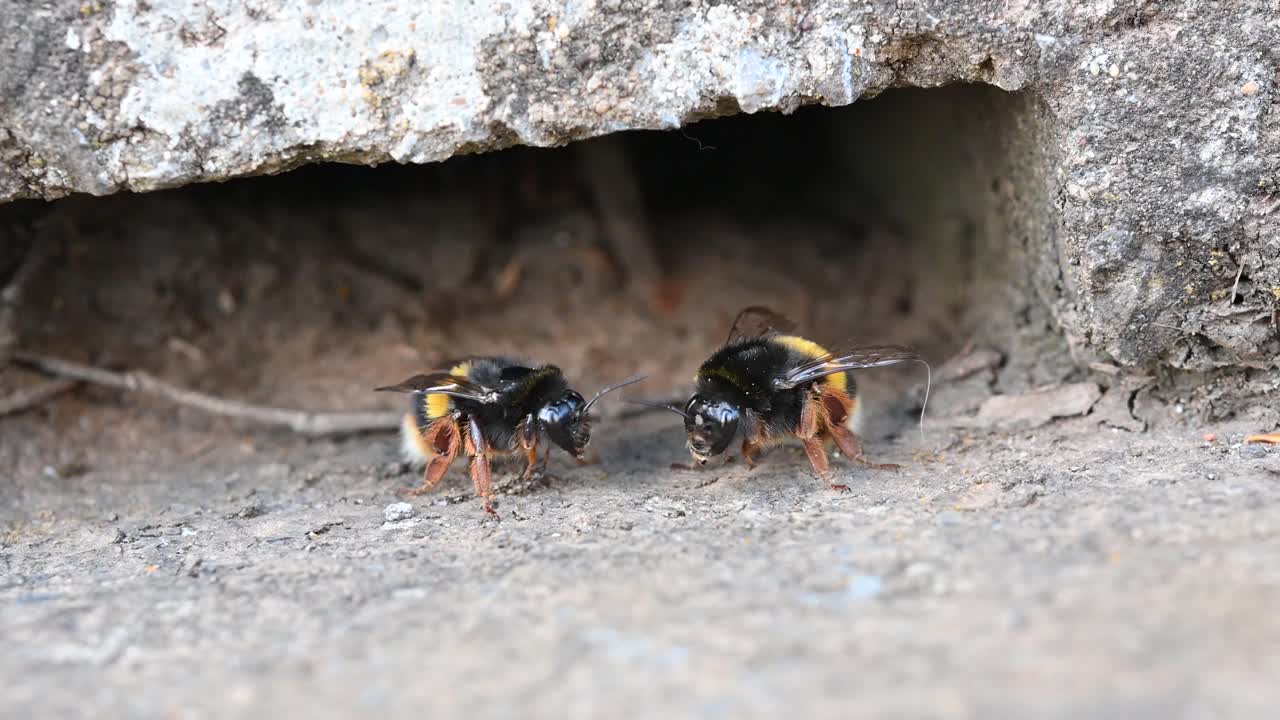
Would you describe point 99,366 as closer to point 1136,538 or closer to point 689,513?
point 689,513

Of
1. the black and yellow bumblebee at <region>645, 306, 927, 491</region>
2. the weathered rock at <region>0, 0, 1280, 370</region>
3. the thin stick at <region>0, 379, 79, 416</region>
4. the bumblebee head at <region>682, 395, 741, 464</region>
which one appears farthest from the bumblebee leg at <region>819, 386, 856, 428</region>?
the thin stick at <region>0, 379, 79, 416</region>

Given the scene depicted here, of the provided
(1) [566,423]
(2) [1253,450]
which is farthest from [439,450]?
(2) [1253,450]

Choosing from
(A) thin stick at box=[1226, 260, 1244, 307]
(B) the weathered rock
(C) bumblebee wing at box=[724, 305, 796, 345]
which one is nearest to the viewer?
(B) the weathered rock

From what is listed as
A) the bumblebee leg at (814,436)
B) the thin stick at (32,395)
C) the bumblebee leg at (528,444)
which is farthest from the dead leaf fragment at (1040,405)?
the thin stick at (32,395)

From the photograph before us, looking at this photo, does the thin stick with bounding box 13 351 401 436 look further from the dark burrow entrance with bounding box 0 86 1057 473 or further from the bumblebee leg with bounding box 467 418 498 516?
the bumblebee leg with bounding box 467 418 498 516

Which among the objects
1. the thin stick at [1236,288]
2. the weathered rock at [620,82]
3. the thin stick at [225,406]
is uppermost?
the weathered rock at [620,82]

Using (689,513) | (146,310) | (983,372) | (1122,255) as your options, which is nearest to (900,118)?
(983,372)

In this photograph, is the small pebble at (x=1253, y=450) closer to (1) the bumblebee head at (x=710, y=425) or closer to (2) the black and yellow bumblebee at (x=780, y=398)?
(2) the black and yellow bumblebee at (x=780, y=398)
